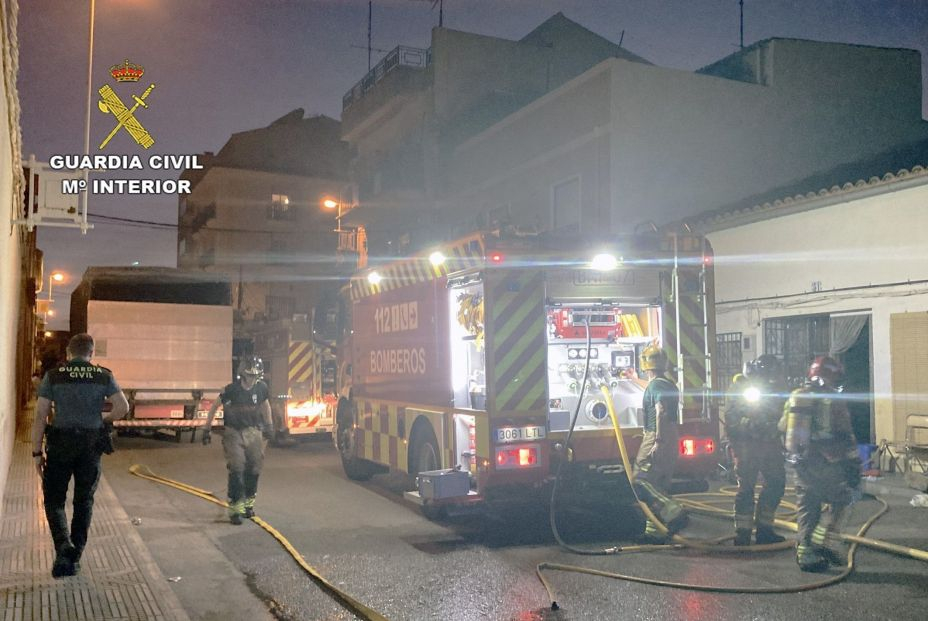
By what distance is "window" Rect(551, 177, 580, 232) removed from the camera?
19594 mm

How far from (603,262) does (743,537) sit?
2730mm

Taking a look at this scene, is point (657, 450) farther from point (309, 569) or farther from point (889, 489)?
point (889, 489)

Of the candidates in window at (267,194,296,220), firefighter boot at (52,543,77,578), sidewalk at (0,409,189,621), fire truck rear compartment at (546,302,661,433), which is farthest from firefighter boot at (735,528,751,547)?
window at (267,194,296,220)

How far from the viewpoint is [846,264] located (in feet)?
42.1

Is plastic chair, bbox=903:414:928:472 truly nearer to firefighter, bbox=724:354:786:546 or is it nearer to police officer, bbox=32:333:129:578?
firefighter, bbox=724:354:786:546

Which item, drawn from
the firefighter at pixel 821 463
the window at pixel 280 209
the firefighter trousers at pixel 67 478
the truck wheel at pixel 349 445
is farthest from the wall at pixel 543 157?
the window at pixel 280 209

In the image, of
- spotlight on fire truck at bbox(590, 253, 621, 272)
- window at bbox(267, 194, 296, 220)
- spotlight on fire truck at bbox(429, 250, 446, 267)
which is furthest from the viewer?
window at bbox(267, 194, 296, 220)

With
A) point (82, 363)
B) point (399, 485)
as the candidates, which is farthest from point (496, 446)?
point (399, 485)

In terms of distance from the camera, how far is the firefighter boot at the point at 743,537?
725 centimetres

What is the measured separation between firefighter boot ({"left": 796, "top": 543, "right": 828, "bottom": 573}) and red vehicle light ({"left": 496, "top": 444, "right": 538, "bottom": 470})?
2.35 meters

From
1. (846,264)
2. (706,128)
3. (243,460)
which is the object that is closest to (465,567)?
(243,460)

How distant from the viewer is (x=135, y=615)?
16.9ft

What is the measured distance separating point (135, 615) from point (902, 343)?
10.5 m

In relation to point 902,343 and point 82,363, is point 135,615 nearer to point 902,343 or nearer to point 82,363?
point 82,363
